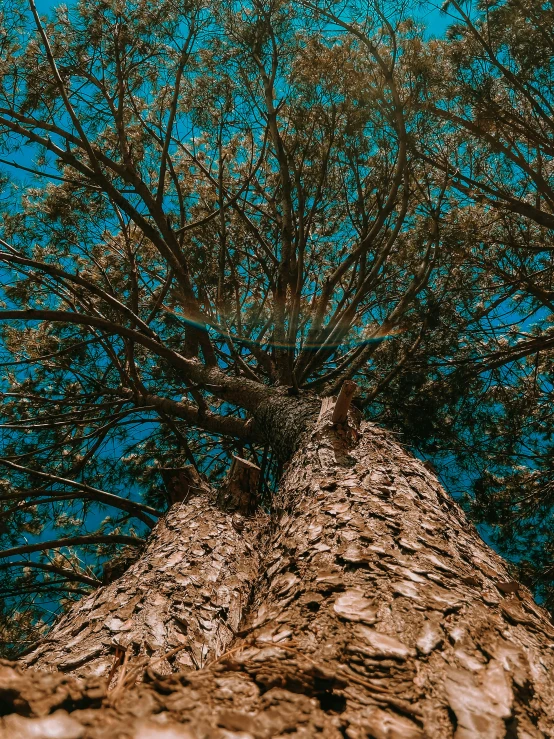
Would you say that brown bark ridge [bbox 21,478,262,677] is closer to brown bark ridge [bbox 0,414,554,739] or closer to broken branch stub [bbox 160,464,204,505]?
brown bark ridge [bbox 0,414,554,739]

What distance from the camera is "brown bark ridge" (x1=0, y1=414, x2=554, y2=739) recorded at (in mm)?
494

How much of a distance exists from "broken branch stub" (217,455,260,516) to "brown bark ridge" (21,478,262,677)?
0.61 feet

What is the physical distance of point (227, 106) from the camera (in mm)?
4266

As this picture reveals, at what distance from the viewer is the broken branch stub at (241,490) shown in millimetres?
2215

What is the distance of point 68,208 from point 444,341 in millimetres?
3269

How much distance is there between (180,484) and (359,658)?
76.5 inches

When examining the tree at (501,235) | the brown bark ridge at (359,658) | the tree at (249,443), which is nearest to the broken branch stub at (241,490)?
the tree at (249,443)

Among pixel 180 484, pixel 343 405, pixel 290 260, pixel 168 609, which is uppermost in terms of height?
pixel 290 260

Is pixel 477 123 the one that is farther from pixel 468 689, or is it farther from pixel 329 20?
pixel 468 689

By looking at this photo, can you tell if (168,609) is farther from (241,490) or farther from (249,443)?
(249,443)

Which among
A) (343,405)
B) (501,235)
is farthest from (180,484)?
(501,235)

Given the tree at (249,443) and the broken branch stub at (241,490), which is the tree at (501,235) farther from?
the broken branch stub at (241,490)

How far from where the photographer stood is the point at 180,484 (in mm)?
2525

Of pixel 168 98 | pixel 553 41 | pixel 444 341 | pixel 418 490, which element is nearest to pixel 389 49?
pixel 553 41
